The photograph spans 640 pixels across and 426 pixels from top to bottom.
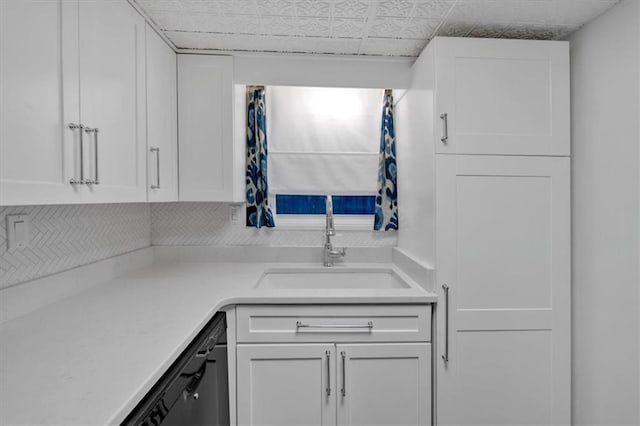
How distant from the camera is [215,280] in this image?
1646 mm

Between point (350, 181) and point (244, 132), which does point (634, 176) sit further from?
point (244, 132)

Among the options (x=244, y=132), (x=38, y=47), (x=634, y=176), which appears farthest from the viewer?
(x=244, y=132)

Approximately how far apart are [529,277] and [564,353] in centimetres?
37

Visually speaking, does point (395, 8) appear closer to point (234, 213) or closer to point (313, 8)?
point (313, 8)

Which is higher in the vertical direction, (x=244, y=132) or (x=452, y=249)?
(x=244, y=132)

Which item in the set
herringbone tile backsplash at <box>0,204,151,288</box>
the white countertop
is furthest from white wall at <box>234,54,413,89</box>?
the white countertop

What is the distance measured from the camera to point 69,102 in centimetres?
95

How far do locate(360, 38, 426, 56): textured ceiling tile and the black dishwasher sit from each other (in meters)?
1.46

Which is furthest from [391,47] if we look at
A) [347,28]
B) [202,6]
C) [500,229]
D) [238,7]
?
[500,229]

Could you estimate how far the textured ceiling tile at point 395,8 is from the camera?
1330mm

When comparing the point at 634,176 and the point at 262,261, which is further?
the point at 262,261

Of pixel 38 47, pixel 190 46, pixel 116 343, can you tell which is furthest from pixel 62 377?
pixel 190 46

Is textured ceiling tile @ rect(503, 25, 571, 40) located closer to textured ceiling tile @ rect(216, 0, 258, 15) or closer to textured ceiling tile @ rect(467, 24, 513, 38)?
textured ceiling tile @ rect(467, 24, 513, 38)

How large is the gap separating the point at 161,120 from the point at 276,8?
74 centimetres
